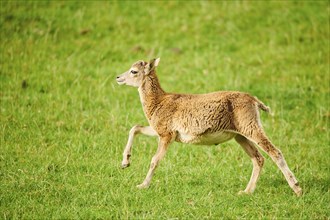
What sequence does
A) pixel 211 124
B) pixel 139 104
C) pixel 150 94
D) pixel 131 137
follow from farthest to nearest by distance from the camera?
pixel 139 104 < pixel 150 94 < pixel 131 137 < pixel 211 124

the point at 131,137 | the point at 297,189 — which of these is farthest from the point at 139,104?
the point at 297,189

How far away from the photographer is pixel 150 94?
349 inches

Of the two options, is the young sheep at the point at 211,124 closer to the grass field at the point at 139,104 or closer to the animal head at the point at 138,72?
the animal head at the point at 138,72

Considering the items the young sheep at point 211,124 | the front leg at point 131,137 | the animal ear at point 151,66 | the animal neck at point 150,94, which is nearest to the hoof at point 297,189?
the young sheep at point 211,124

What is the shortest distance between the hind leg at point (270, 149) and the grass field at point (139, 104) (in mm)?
182

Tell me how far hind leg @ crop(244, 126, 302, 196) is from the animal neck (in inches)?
55.9

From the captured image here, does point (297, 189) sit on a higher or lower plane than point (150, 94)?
lower

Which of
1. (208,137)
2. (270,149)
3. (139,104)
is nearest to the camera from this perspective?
(270,149)

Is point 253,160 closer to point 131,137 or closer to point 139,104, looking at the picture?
point 131,137

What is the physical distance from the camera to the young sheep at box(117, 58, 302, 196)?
320 inches

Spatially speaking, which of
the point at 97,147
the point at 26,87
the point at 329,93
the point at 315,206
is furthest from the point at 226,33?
the point at 315,206

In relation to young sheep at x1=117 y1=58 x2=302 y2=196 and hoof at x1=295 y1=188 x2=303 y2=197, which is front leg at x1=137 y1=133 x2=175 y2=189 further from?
hoof at x1=295 y1=188 x2=303 y2=197

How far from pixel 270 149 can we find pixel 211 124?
0.82 meters

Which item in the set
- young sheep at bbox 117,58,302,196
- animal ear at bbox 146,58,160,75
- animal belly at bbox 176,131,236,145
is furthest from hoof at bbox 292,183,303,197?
animal ear at bbox 146,58,160,75
